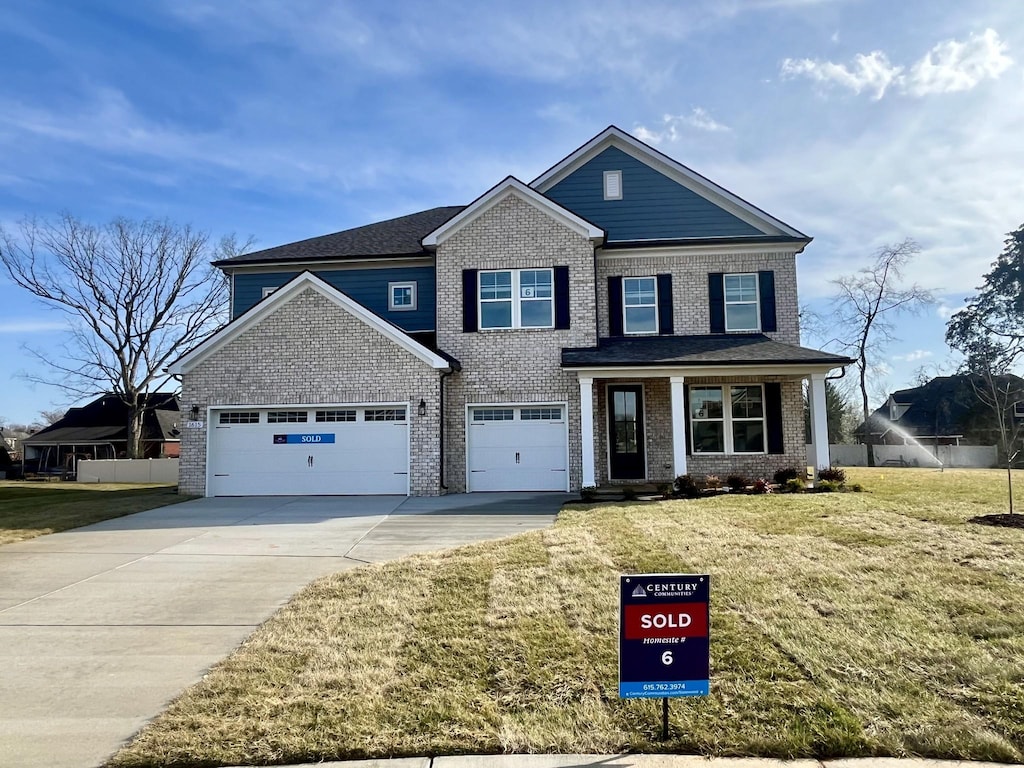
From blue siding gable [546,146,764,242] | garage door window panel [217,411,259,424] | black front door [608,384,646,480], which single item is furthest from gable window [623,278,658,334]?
garage door window panel [217,411,259,424]

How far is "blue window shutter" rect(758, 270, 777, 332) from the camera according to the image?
18297 mm

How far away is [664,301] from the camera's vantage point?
18484 mm

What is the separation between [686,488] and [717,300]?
5.84 m

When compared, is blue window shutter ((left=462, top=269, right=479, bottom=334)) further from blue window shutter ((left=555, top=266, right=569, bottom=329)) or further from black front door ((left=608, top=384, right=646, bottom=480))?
black front door ((left=608, top=384, right=646, bottom=480))

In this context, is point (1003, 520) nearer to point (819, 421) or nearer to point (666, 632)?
point (819, 421)

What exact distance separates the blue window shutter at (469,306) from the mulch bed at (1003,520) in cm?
1155

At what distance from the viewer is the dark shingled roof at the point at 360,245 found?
64.5 feet

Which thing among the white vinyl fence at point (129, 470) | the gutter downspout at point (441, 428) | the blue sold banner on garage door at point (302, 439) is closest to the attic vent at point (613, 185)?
the gutter downspout at point (441, 428)

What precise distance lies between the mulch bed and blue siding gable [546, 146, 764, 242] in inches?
413

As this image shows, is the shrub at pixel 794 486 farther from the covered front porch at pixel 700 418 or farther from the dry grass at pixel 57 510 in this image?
the dry grass at pixel 57 510

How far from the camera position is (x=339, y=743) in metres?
3.87

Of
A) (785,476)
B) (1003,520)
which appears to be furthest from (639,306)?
(1003,520)

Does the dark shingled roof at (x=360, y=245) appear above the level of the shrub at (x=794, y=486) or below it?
above

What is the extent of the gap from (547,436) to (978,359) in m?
36.5
